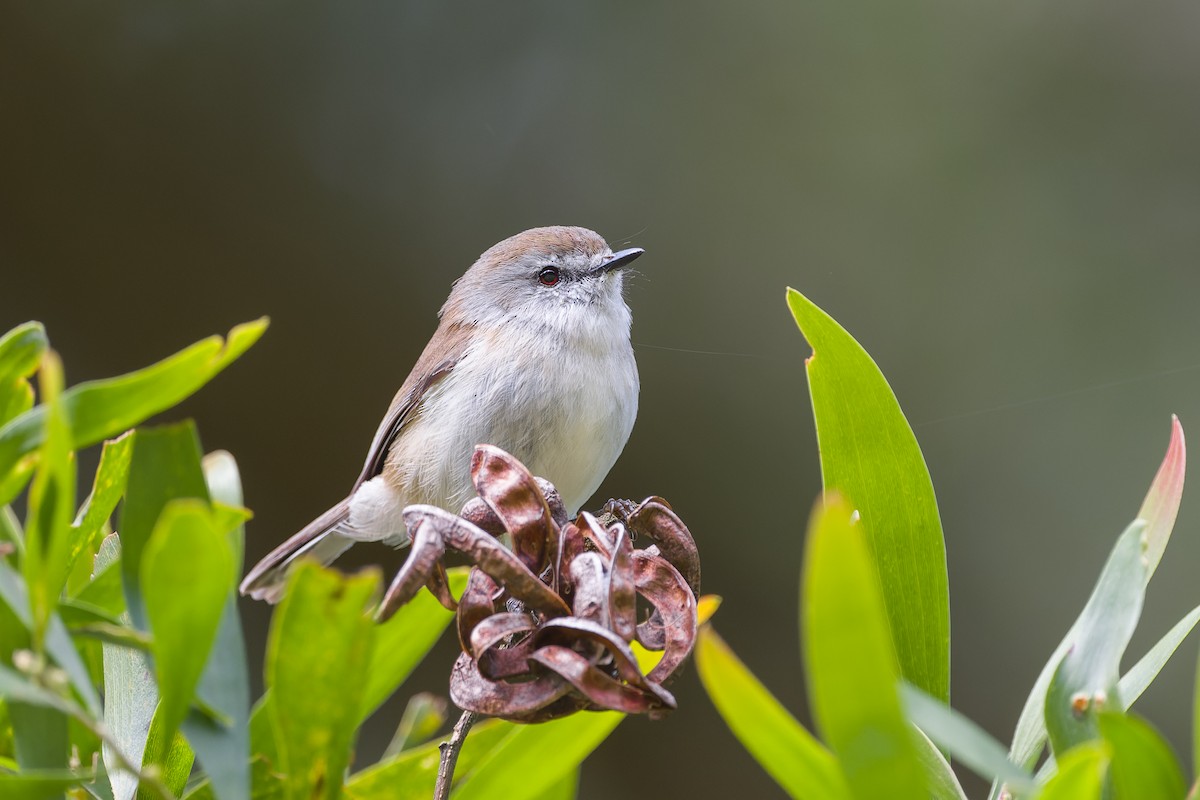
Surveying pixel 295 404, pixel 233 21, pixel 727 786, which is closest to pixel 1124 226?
pixel 727 786

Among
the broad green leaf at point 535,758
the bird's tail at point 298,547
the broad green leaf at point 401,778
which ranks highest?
the broad green leaf at point 535,758

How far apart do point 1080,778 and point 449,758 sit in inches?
14.3

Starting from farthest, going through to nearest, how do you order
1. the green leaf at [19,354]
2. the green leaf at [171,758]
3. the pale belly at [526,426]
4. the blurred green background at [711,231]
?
the blurred green background at [711,231], the pale belly at [526,426], the green leaf at [171,758], the green leaf at [19,354]

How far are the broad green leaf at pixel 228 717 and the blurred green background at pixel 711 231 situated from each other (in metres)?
2.76

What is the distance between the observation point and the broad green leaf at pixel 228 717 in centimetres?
53

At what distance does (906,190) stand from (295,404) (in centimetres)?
241

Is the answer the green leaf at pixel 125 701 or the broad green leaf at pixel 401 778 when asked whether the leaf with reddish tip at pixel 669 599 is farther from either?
the green leaf at pixel 125 701

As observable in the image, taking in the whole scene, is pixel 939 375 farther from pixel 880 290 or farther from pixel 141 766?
pixel 141 766

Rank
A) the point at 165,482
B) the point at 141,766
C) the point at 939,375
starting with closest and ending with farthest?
1. the point at 165,482
2. the point at 141,766
3. the point at 939,375

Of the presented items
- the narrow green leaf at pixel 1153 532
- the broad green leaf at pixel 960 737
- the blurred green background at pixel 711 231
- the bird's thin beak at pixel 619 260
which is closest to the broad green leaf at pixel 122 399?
the broad green leaf at pixel 960 737

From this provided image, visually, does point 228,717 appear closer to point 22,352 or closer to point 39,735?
point 39,735

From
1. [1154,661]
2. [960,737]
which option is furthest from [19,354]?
[1154,661]

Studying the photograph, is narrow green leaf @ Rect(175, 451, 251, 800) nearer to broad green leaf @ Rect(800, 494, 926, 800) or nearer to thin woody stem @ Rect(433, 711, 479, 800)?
thin woody stem @ Rect(433, 711, 479, 800)

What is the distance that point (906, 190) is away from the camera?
413 cm
